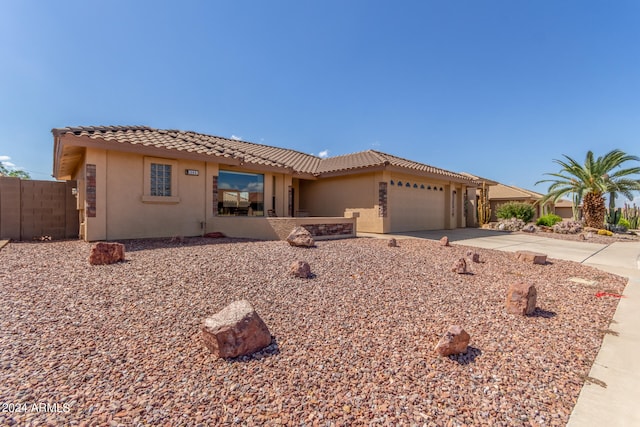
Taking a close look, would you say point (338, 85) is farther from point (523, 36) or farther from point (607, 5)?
point (607, 5)

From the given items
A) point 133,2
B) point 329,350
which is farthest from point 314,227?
point 133,2

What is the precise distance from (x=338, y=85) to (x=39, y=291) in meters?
14.9

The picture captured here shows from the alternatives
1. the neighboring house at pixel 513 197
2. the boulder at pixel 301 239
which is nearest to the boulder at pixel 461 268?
the boulder at pixel 301 239

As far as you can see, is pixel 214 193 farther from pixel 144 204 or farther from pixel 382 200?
pixel 382 200

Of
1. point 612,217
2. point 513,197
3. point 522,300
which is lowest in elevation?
point 522,300

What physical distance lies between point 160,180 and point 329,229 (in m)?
5.90

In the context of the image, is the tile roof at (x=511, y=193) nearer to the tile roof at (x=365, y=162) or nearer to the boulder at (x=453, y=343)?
the tile roof at (x=365, y=162)

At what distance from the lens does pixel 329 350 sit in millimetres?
2895

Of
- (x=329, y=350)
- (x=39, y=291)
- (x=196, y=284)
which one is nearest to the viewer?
(x=329, y=350)

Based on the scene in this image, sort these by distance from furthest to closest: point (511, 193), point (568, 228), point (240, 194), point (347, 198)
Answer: point (511, 193) < point (568, 228) < point (347, 198) < point (240, 194)

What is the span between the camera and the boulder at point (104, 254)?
17.2ft

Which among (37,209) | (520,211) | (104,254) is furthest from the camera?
(520,211)

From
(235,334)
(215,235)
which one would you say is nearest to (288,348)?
(235,334)

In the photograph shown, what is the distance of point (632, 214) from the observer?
24.3 metres
